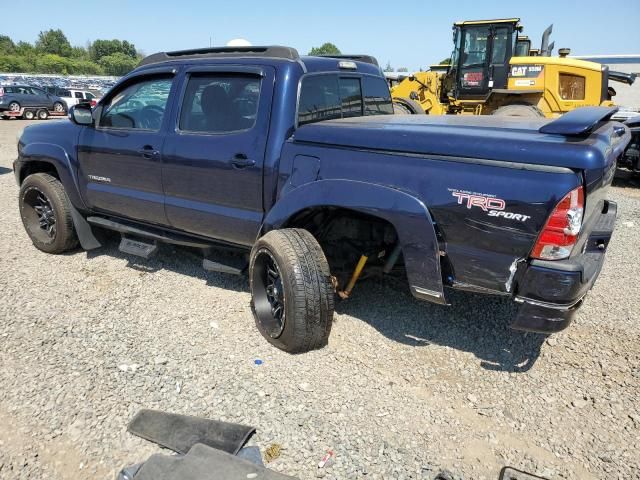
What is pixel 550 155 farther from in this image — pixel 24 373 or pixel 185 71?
pixel 24 373

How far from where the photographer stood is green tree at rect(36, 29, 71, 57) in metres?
103

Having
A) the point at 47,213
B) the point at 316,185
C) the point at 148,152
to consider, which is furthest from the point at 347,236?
the point at 47,213

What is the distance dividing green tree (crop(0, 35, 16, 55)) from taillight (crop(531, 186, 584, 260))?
9436 centimetres

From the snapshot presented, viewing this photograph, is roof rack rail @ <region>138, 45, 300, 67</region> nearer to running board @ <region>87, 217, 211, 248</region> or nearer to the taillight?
running board @ <region>87, 217, 211, 248</region>

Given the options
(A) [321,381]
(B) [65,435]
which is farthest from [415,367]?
(B) [65,435]

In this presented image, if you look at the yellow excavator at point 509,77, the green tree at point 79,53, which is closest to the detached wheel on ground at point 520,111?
the yellow excavator at point 509,77

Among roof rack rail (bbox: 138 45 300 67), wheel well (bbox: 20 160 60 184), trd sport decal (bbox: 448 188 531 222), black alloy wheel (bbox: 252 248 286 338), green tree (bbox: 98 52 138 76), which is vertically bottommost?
black alloy wheel (bbox: 252 248 286 338)

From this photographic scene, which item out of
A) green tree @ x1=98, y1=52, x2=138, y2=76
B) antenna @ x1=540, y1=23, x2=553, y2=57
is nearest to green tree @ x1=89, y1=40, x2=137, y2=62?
green tree @ x1=98, y1=52, x2=138, y2=76

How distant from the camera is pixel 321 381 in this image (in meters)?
2.98

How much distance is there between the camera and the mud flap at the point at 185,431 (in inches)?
96.0

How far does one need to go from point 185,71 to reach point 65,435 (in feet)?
8.80

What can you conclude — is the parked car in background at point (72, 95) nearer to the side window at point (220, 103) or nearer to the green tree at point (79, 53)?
the side window at point (220, 103)

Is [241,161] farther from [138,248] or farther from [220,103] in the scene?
[138,248]

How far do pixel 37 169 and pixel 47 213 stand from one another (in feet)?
1.81
